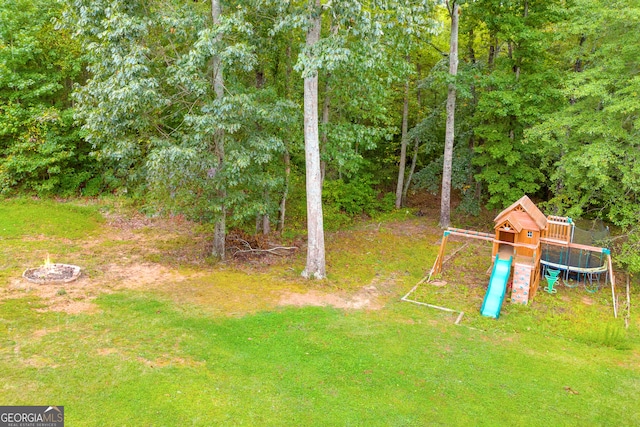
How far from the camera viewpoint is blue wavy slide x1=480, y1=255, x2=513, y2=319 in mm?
8892

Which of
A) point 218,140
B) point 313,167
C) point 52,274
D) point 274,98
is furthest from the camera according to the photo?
point 274,98

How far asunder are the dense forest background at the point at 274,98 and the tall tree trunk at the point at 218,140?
0.05 meters

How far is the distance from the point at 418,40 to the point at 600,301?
457 inches

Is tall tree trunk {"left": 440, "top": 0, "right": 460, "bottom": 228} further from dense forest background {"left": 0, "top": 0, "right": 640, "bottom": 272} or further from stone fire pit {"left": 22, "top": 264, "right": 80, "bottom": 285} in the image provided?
stone fire pit {"left": 22, "top": 264, "right": 80, "bottom": 285}

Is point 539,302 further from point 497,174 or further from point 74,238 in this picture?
point 74,238

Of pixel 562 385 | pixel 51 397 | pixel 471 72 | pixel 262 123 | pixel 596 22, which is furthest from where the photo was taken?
pixel 471 72

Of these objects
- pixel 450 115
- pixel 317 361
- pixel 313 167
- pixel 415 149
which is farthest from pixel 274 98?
pixel 415 149

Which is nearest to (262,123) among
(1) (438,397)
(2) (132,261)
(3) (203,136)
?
(3) (203,136)

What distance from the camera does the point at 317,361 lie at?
6.95 m

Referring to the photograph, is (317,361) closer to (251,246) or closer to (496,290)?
(496,290)

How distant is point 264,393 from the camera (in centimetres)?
604

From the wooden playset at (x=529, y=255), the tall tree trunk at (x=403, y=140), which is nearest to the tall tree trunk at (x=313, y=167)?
the wooden playset at (x=529, y=255)
